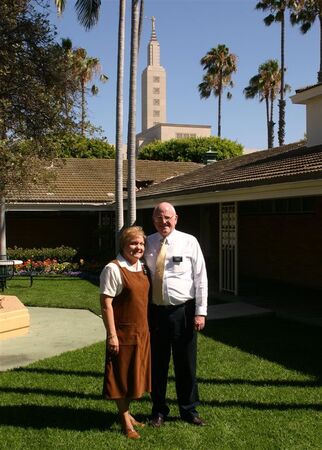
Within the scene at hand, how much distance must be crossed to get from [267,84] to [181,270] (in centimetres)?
4172

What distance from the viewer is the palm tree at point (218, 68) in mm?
46875

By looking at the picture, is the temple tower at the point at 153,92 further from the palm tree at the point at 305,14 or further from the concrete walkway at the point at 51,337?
the concrete walkway at the point at 51,337

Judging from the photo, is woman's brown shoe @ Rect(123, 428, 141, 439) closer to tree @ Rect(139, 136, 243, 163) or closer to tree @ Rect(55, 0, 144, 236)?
tree @ Rect(55, 0, 144, 236)

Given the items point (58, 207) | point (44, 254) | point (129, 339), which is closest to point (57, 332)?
point (129, 339)

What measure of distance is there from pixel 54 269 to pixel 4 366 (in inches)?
470

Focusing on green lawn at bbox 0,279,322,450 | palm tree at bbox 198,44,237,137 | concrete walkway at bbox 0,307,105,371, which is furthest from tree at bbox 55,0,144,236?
palm tree at bbox 198,44,237,137

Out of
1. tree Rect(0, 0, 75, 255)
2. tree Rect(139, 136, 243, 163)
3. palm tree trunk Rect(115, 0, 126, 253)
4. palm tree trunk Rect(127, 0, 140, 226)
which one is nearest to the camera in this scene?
tree Rect(0, 0, 75, 255)

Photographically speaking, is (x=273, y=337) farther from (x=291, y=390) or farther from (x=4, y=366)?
(x=4, y=366)

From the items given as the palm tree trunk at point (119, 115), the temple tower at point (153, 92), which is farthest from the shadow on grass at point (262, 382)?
the temple tower at point (153, 92)

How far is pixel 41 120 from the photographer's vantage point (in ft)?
32.0

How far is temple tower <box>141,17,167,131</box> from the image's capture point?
125838mm

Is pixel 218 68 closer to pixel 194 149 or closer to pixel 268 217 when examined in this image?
pixel 194 149

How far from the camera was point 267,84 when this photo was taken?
43.6m

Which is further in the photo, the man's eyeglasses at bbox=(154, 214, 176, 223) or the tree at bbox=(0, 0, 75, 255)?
the tree at bbox=(0, 0, 75, 255)
